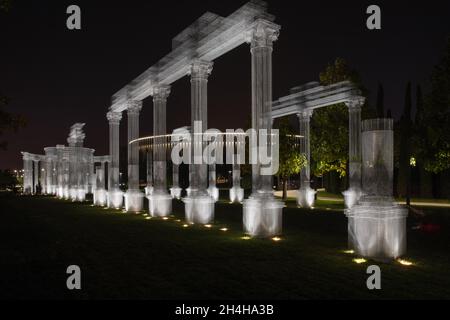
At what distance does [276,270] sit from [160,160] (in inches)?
631

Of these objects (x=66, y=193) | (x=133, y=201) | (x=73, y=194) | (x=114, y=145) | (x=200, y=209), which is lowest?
(x=66, y=193)

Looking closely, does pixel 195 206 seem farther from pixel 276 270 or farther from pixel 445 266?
pixel 445 266

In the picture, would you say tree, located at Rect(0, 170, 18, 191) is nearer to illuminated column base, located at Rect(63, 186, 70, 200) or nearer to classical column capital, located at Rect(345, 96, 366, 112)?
illuminated column base, located at Rect(63, 186, 70, 200)

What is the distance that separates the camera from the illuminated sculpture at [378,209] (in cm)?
1110

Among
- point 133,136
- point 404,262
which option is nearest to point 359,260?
point 404,262

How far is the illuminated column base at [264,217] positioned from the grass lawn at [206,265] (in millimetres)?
631

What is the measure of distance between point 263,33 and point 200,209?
28.6 ft

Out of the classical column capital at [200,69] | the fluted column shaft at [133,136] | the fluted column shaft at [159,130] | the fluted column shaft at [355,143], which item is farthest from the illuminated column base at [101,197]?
the fluted column shaft at [355,143]

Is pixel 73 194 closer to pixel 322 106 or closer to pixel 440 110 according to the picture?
pixel 322 106

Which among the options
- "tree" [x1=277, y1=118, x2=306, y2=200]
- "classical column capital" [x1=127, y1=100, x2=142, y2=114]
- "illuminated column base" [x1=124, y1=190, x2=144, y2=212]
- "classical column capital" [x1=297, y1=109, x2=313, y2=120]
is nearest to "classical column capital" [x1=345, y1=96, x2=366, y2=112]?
"classical column capital" [x1=297, y1=109, x2=313, y2=120]

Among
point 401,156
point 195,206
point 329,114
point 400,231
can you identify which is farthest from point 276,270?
point 401,156

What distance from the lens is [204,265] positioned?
10508 mm

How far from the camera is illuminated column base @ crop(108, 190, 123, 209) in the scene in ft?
105

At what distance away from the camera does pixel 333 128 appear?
34.7 meters
